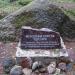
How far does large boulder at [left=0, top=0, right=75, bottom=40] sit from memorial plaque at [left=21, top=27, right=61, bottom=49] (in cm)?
208

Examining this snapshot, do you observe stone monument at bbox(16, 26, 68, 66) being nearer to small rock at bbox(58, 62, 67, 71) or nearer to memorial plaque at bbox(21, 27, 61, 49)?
memorial plaque at bbox(21, 27, 61, 49)

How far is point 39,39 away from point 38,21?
92.5 inches

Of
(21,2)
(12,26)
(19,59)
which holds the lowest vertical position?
(21,2)

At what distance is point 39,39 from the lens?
771 centimetres

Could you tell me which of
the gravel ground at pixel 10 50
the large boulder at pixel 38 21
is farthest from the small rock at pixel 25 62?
the large boulder at pixel 38 21

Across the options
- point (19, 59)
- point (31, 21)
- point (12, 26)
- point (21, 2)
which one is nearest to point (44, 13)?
point (31, 21)

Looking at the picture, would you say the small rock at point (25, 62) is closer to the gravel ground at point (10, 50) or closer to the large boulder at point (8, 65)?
the large boulder at point (8, 65)

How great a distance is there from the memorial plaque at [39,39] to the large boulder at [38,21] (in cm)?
208

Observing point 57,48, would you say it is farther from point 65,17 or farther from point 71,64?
point 65,17

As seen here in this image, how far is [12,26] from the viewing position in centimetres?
998

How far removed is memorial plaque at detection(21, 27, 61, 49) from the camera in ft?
25.3

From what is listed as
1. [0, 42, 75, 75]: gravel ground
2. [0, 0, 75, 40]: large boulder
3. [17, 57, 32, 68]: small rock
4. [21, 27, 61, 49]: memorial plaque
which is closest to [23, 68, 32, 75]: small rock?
[17, 57, 32, 68]: small rock

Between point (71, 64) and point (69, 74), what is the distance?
456mm

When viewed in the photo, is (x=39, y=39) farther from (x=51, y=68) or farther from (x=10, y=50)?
(x=10, y=50)
